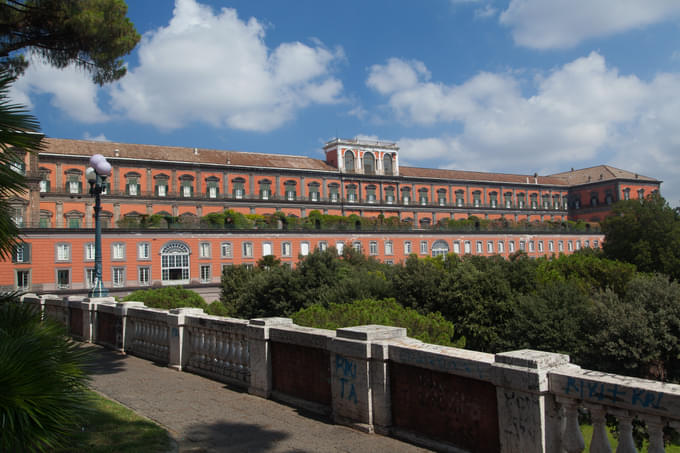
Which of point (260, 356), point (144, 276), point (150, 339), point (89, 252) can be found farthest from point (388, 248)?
point (260, 356)

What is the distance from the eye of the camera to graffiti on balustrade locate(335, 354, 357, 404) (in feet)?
19.8

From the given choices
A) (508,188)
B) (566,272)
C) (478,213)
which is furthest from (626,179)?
(566,272)

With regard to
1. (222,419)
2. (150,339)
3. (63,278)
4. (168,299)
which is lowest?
(222,419)

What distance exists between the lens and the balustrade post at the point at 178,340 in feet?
31.2

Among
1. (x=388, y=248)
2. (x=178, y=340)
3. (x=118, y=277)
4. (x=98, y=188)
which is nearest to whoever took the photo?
(x=178, y=340)

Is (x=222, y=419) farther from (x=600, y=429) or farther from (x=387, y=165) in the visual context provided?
(x=387, y=165)

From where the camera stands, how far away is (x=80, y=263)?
4159cm

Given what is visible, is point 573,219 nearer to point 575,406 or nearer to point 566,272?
point 566,272

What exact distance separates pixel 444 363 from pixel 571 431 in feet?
4.28

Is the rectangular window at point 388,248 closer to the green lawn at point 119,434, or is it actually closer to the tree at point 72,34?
the tree at point 72,34

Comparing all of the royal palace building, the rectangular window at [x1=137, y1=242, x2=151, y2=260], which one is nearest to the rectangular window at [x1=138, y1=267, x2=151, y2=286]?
the royal palace building

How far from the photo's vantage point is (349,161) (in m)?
72.0

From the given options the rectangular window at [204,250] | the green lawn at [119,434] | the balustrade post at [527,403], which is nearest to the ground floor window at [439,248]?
the rectangular window at [204,250]

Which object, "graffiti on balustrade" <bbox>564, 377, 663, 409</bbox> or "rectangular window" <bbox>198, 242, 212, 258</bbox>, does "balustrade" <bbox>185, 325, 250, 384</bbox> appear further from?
"rectangular window" <bbox>198, 242, 212, 258</bbox>
